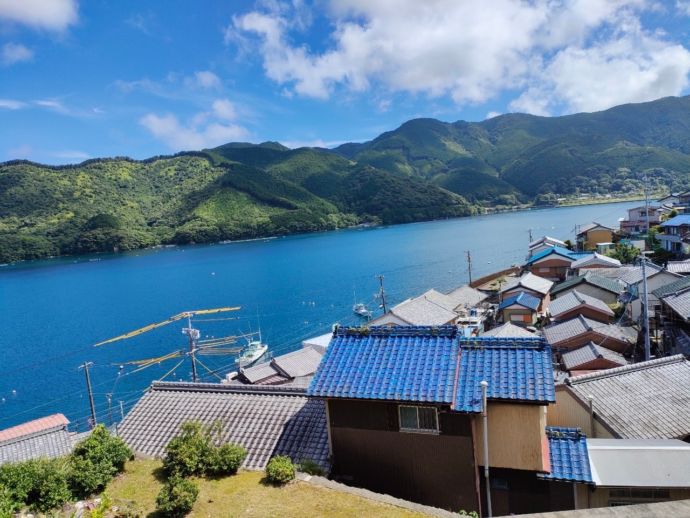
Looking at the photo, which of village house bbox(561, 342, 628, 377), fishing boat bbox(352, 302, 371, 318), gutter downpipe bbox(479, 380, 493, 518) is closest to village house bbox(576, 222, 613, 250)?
fishing boat bbox(352, 302, 371, 318)

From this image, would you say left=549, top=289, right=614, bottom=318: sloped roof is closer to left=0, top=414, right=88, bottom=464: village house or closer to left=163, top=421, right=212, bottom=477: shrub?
left=163, top=421, right=212, bottom=477: shrub

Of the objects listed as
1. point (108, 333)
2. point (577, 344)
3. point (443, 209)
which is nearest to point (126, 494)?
point (577, 344)

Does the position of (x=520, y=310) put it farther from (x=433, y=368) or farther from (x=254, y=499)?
(x=254, y=499)

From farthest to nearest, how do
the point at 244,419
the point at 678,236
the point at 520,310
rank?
the point at 678,236 < the point at 520,310 < the point at 244,419

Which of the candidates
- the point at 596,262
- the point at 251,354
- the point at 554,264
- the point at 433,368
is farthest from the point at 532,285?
the point at 433,368

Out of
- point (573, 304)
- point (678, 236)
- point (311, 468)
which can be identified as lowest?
point (573, 304)

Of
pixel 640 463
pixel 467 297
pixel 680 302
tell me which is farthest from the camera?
pixel 467 297

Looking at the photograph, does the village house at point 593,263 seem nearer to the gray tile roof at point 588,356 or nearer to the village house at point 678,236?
the village house at point 678,236
